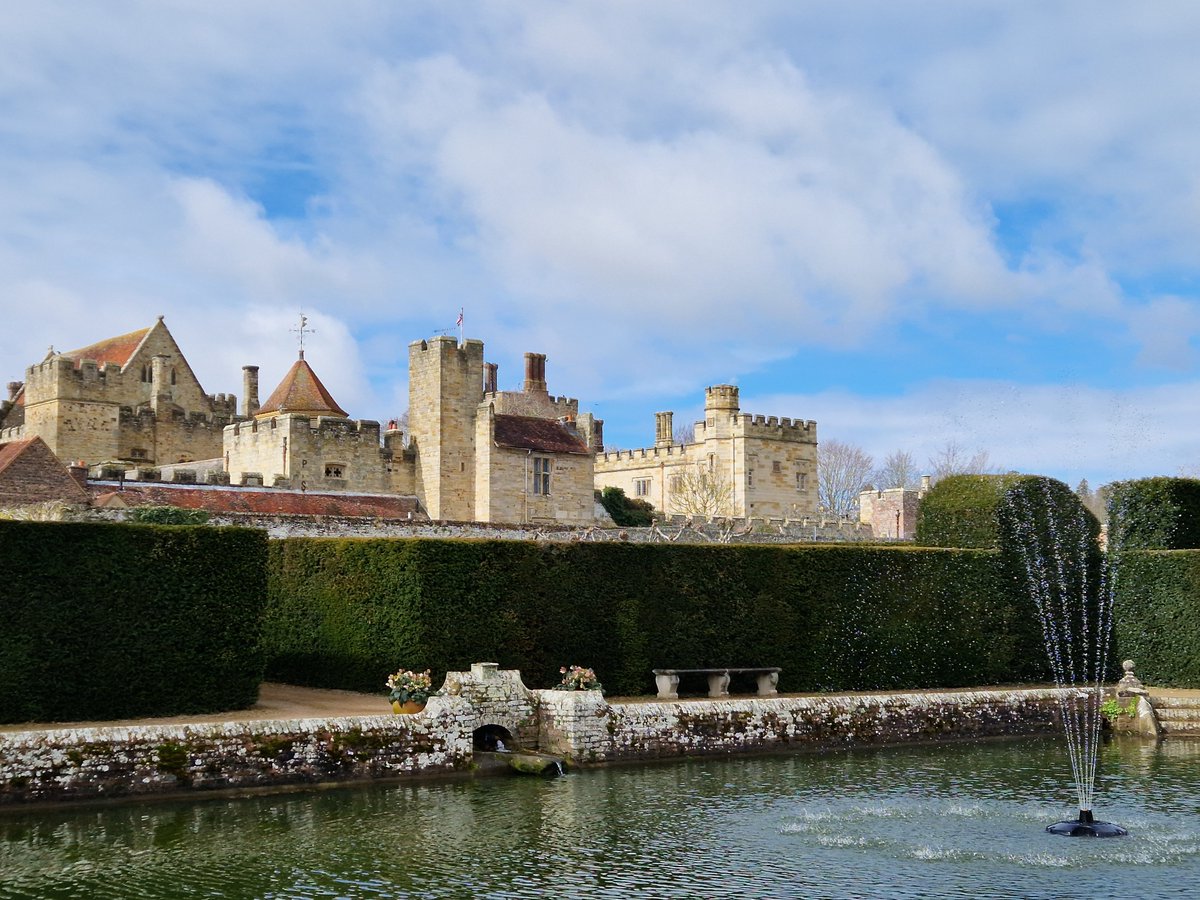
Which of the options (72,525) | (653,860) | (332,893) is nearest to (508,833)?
(653,860)

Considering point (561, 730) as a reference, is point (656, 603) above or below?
above

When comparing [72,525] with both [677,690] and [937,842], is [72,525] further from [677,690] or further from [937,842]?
[937,842]

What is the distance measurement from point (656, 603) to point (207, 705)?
741 cm

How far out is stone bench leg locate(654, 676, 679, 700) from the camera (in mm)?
20500

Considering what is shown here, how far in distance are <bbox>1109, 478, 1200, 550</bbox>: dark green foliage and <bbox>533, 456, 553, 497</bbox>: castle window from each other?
18360 mm

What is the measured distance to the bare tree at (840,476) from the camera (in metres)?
76.3

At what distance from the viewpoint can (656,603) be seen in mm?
21281

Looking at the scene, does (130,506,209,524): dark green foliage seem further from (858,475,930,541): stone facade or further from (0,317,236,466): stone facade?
(858,475,930,541): stone facade

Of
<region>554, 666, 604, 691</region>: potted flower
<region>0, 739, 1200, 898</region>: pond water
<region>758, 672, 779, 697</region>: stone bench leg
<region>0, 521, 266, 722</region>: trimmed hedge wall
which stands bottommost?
<region>0, 739, 1200, 898</region>: pond water

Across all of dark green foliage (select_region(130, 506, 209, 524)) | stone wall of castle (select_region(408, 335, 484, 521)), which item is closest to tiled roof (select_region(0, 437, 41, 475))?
dark green foliage (select_region(130, 506, 209, 524))

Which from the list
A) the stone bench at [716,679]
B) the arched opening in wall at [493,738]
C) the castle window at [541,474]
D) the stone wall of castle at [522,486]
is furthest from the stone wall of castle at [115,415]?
the arched opening in wall at [493,738]

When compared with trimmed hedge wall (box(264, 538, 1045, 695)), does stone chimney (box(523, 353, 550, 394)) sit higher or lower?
higher

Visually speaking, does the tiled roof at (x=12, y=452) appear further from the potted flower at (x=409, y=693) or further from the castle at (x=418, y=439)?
the potted flower at (x=409, y=693)

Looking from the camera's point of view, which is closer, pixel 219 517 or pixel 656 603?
pixel 656 603
